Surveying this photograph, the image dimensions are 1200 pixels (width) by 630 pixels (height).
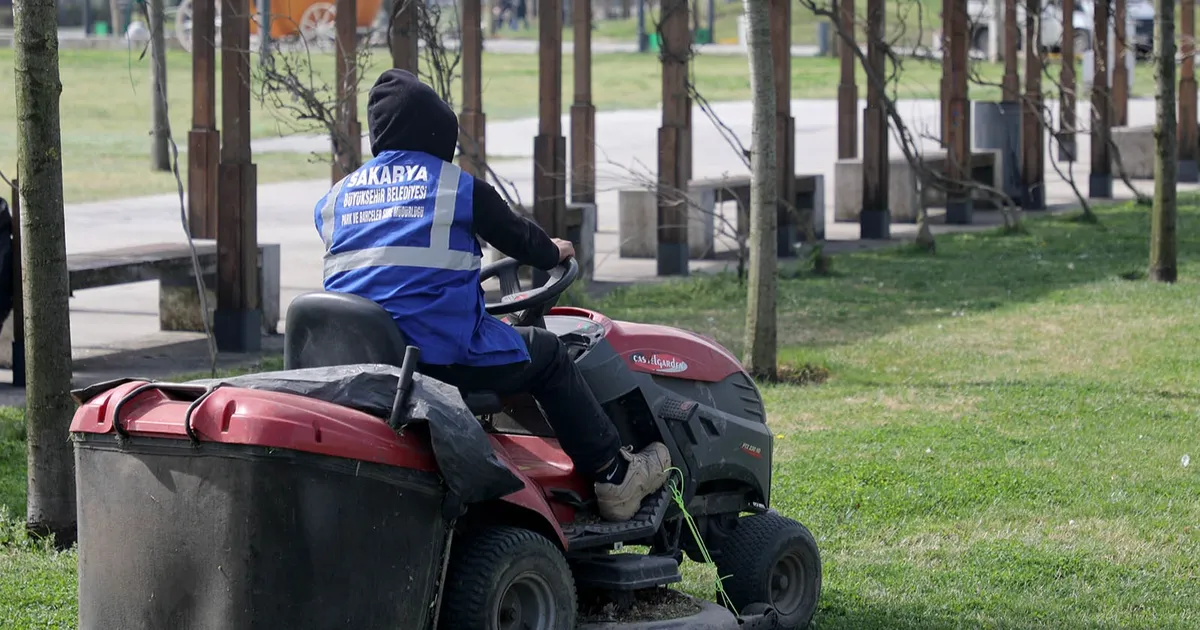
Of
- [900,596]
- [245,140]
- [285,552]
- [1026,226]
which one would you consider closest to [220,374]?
[245,140]

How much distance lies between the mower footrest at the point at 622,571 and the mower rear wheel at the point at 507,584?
299 millimetres

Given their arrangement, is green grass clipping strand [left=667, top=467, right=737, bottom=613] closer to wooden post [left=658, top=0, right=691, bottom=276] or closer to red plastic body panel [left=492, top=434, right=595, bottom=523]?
red plastic body panel [left=492, top=434, right=595, bottom=523]

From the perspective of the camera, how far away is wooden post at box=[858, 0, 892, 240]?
16.9m

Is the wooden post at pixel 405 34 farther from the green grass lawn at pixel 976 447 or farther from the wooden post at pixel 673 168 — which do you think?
the wooden post at pixel 673 168

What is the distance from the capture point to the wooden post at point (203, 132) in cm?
1154

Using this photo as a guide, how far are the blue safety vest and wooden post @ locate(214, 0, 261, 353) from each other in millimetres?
6834

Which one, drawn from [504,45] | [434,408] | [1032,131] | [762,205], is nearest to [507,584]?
[434,408]

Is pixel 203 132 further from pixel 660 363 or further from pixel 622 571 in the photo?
pixel 622 571

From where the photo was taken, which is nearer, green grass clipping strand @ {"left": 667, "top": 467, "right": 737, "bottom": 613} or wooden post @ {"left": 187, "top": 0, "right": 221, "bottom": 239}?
green grass clipping strand @ {"left": 667, "top": 467, "right": 737, "bottom": 613}

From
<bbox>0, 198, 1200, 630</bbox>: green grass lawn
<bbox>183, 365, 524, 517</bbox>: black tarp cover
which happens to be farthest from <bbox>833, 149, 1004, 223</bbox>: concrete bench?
<bbox>183, 365, 524, 517</bbox>: black tarp cover

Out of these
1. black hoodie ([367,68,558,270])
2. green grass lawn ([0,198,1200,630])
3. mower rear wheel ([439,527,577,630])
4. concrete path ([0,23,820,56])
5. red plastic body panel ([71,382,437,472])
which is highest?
concrete path ([0,23,820,56])

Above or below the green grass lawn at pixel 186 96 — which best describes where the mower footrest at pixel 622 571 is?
below

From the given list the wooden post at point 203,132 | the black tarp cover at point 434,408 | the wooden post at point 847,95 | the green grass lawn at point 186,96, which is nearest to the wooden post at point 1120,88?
the green grass lawn at point 186,96

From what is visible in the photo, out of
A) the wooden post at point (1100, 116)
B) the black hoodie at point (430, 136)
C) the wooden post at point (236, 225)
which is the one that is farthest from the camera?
the wooden post at point (1100, 116)
